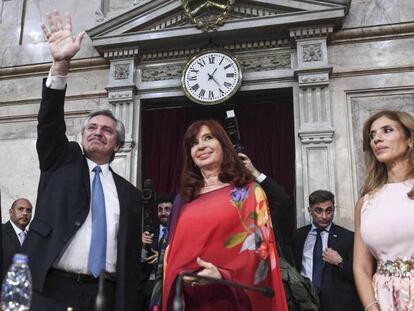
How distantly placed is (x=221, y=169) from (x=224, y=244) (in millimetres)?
384

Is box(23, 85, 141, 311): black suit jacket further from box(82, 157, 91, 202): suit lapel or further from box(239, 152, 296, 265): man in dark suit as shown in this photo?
box(239, 152, 296, 265): man in dark suit

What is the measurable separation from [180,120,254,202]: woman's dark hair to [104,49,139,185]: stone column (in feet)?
9.30

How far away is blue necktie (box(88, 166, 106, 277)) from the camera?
201 cm

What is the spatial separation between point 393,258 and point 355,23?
11.7 feet

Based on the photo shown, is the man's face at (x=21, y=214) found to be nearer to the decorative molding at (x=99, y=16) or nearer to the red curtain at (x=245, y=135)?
the red curtain at (x=245, y=135)

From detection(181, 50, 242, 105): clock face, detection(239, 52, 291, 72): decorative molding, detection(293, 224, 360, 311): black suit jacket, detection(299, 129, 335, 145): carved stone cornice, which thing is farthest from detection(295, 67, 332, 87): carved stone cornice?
detection(293, 224, 360, 311): black suit jacket

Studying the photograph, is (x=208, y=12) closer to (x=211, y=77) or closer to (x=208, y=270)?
(x=211, y=77)

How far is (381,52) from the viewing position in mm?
4789

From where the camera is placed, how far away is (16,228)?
4.32 meters

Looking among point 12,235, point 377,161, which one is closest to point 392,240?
point 377,161

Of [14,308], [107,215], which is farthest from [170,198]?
[14,308]

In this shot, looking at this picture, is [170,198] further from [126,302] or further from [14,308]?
[14,308]

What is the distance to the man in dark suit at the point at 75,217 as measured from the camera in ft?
6.56

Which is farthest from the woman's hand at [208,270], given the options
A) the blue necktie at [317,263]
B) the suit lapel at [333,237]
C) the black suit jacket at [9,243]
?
the black suit jacket at [9,243]
